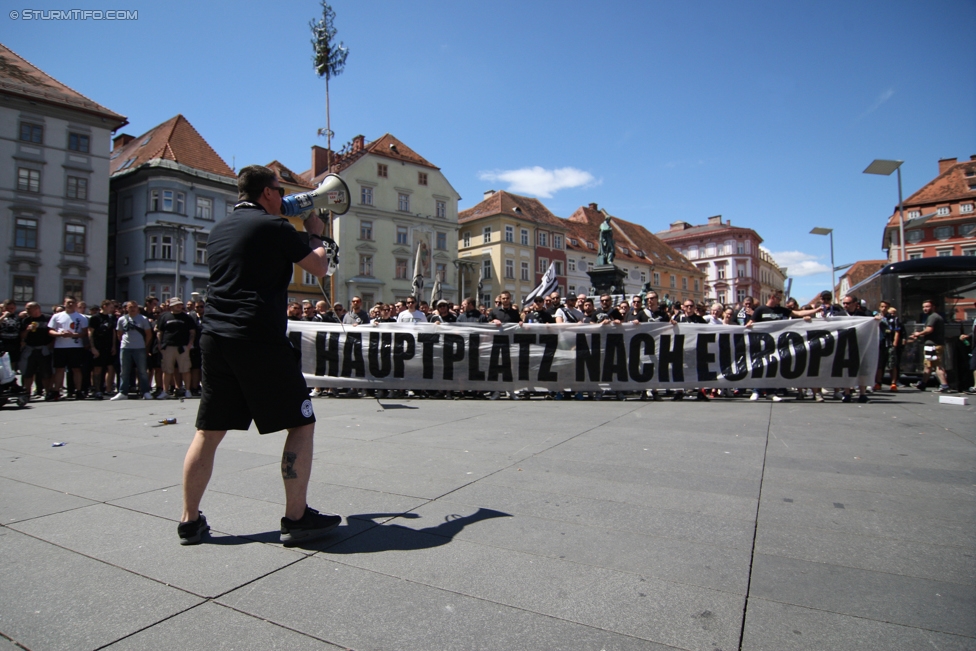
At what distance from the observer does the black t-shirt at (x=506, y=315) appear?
10.7 metres

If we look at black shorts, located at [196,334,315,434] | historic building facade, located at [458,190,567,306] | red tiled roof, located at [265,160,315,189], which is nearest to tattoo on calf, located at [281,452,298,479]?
black shorts, located at [196,334,315,434]

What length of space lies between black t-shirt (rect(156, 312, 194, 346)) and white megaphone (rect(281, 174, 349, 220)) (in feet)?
23.9

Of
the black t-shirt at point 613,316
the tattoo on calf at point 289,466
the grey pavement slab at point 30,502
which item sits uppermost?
the black t-shirt at point 613,316

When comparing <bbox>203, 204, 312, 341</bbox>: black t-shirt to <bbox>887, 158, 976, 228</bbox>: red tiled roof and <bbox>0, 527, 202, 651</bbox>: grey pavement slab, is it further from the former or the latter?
<bbox>887, 158, 976, 228</bbox>: red tiled roof

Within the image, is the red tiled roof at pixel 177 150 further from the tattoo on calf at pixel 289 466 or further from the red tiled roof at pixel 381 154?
the tattoo on calf at pixel 289 466

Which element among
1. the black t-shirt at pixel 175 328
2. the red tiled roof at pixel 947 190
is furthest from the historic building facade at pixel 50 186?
the red tiled roof at pixel 947 190

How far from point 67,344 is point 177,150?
3643 centimetres

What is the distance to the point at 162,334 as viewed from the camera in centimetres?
1048

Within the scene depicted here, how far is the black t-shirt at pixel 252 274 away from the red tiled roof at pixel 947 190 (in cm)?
7306

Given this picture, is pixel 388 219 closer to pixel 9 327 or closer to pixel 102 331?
pixel 102 331

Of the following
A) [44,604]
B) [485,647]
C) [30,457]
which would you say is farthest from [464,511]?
[30,457]

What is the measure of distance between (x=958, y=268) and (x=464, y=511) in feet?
56.0

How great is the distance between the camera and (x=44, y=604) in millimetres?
2213

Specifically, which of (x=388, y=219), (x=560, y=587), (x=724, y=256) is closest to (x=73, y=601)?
(x=560, y=587)
